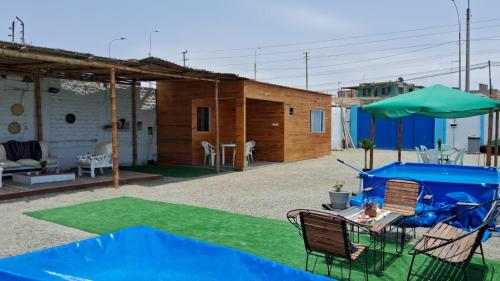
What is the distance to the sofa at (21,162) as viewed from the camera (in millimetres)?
9805

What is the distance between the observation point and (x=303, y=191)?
30.0 feet

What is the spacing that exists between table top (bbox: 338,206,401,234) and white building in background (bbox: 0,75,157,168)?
9.45m

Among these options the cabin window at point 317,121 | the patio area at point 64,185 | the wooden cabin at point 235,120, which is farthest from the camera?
the cabin window at point 317,121

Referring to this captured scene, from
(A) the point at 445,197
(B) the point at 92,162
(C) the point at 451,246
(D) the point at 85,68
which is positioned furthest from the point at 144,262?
(D) the point at 85,68

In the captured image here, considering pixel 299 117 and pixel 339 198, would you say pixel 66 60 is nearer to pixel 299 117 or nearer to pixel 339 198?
pixel 339 198

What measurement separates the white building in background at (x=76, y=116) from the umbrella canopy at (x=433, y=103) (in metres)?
8.51

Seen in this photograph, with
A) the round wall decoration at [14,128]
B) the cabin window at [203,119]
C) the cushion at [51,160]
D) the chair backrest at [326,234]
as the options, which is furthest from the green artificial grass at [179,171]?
the chair backrest at [326,234]

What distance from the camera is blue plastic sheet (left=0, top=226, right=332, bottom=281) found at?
3578mm

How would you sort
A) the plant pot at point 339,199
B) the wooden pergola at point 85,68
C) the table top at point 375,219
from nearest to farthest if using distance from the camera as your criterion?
the table top at point 375,219, the plant pot at point 339,199, the wooden pergola at point 85,68

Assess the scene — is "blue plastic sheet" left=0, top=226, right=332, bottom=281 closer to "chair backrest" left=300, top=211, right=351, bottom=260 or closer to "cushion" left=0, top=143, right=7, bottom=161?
"chair backrest" left=300, top=211, right=351, bottom=260

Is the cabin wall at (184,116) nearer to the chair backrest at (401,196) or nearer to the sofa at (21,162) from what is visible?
the sofa at (21,162)

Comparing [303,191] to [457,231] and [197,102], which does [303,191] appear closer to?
[457,231]

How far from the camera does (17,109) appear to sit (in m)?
11.0

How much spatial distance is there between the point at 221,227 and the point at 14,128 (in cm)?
773
